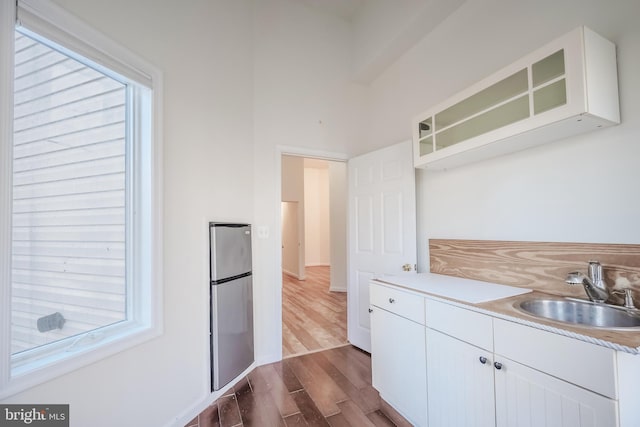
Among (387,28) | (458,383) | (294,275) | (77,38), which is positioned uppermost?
(387,28)

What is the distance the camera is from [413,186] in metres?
2.34

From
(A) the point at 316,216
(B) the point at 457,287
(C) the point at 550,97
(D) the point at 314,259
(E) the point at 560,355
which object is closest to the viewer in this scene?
(E) the point at 560,355

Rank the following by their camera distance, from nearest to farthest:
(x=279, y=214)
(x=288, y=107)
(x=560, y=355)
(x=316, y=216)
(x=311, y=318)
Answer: (x=560, y=355) < (x=279, y=214) < (x=288, y=107) < (x=311, y=318) < (x=316, y=216)

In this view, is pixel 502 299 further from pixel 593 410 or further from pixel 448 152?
pixel 448 152

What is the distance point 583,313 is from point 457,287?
1.89ft

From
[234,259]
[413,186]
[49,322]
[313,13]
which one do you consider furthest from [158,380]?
[313,13]

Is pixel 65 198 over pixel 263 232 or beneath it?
over

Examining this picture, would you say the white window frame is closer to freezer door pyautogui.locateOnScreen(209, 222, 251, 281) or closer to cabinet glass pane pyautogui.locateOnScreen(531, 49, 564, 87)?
freezer door pyautogui.locateOnScreen(209, 222, 251, 281)

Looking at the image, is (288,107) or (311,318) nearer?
(288,107)

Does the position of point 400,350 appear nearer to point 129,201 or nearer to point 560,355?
point 560,355

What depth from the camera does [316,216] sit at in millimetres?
9180

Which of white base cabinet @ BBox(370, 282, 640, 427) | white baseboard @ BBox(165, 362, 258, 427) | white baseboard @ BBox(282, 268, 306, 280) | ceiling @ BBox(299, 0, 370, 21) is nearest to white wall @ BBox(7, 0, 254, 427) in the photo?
white baseboard @ BBox(165, 362, 258, 427)

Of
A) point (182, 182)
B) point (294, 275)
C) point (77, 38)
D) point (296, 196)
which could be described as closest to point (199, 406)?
point (182, 182)

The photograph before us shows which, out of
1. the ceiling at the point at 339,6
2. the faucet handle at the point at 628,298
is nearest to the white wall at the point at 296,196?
the ceiling at the point at 339,6
